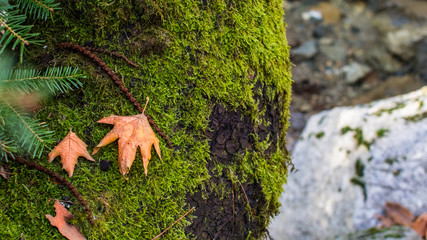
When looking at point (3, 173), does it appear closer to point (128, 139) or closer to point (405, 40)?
point (128, 139)

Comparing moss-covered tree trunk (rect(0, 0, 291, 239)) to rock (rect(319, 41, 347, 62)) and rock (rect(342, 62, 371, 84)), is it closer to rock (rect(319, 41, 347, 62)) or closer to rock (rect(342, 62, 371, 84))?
rock (rect(342, 62, 371, 84))

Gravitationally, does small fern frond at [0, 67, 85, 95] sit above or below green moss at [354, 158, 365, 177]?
below

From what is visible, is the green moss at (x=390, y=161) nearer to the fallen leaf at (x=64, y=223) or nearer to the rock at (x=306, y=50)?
the fallen leaf at (x=64, y=223)

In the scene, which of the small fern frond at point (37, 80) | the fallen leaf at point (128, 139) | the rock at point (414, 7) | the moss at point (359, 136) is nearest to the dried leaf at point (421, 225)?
the moss at point (359, 136)

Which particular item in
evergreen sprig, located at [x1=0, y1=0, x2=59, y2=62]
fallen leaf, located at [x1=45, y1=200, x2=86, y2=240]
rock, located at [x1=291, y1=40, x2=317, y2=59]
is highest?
rock, located at [x1=291, y1=40, x2=317, y2=59]

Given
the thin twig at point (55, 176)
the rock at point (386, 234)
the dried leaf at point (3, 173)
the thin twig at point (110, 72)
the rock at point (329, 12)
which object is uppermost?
the rock at point (329, 12)

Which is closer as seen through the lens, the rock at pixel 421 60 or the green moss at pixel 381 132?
the green moss at pixel 381 132

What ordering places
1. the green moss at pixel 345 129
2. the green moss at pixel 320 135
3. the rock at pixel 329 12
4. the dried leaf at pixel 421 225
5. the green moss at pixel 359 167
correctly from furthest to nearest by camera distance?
the rock at pixel 329 12
the green moss at pixel 320 135
the green moss at pixel 345 129
the green moss at pixel 359 167
the dried leaf at pixel 421 225

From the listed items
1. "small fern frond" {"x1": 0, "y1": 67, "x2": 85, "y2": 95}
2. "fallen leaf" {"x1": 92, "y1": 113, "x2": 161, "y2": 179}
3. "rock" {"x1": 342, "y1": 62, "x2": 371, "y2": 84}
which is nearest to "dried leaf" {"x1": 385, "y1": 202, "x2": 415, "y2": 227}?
"fallen leaf" {"x1": 92, "y1": 113, "x2": 161, "y2": 179}

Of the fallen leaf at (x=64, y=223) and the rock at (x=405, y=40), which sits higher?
the rock at (x=405, y=40)
